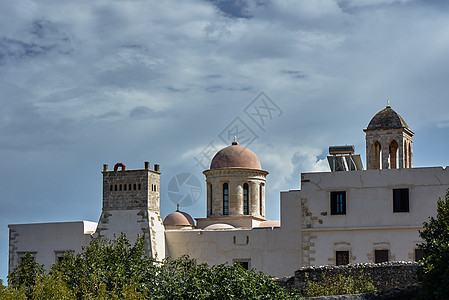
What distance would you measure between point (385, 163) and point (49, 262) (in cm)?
1359

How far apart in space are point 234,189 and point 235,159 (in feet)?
4.63

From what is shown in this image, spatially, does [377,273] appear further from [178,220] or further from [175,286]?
[178,220]

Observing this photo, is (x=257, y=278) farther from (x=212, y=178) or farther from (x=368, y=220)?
(x=212, y=178)

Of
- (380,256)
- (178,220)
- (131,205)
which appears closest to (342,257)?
(380,256)

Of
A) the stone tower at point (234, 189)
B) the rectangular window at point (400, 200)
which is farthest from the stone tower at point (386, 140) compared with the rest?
the stone tower at point (234, 189)

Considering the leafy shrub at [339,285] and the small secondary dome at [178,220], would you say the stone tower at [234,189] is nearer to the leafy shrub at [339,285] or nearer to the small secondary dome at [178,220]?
the small secondary dome at [178,220]

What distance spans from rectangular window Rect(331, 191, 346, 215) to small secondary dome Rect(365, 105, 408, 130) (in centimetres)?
394

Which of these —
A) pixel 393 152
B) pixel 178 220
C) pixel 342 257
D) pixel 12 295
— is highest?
pixel 393 152

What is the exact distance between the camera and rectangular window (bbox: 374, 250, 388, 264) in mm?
24000

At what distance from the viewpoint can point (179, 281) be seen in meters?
14.8

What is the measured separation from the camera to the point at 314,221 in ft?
81.7

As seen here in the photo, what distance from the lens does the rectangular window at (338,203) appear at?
80.9ft

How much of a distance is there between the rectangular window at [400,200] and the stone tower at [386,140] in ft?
10.6

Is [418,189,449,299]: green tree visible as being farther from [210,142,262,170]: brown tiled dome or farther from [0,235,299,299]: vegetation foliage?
[210,142,262,170]: brown tiled dome
